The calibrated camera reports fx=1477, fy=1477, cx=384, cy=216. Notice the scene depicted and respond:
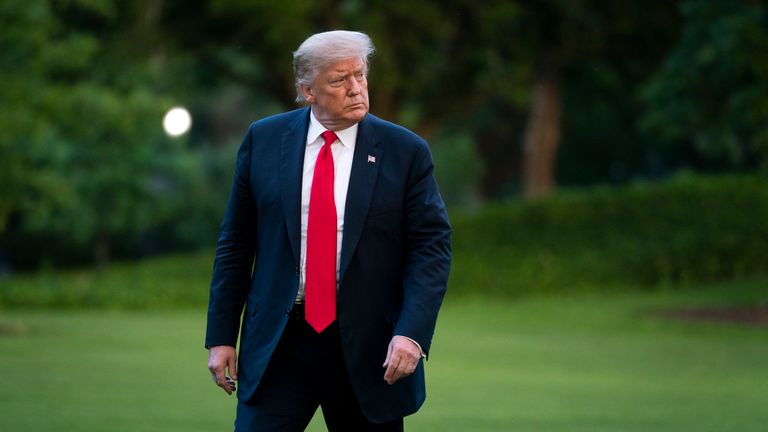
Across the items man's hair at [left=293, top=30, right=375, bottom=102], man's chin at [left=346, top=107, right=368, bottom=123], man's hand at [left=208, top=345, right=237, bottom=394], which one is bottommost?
man's hand at [left=208, top=345, right=237, bottom=394]

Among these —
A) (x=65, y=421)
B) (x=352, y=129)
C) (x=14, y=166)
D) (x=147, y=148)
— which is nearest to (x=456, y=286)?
(x=14, y=166)

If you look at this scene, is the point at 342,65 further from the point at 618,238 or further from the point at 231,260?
the point at 618,238

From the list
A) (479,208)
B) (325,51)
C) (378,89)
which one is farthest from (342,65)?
(479,208)

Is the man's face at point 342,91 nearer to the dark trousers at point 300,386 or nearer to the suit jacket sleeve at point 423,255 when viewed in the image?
the suit jacket sleeve at point 423,255

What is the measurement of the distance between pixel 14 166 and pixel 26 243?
87.2 ft

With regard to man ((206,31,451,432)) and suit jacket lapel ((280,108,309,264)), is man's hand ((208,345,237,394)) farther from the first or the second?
suit jacket lapel ((280,108,309,264))

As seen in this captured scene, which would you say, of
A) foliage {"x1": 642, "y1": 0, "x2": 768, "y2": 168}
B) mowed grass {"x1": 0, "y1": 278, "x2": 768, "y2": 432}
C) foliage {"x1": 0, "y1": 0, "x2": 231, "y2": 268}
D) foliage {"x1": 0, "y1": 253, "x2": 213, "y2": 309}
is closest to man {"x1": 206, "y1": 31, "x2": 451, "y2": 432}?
mowed grass {"x1": 0, "y1": 278, "x2": 768, "y2": 432}

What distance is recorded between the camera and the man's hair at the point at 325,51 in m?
4.73

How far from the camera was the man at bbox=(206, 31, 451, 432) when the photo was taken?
15.4 ft

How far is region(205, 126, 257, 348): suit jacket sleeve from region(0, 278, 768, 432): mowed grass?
219 inches

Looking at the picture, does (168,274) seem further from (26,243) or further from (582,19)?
(26,243)

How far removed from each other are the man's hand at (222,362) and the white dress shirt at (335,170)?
360mm

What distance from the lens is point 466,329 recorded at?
22328 millimetres

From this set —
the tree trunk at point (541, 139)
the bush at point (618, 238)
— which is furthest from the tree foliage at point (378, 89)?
the bush at point (618, 238)
